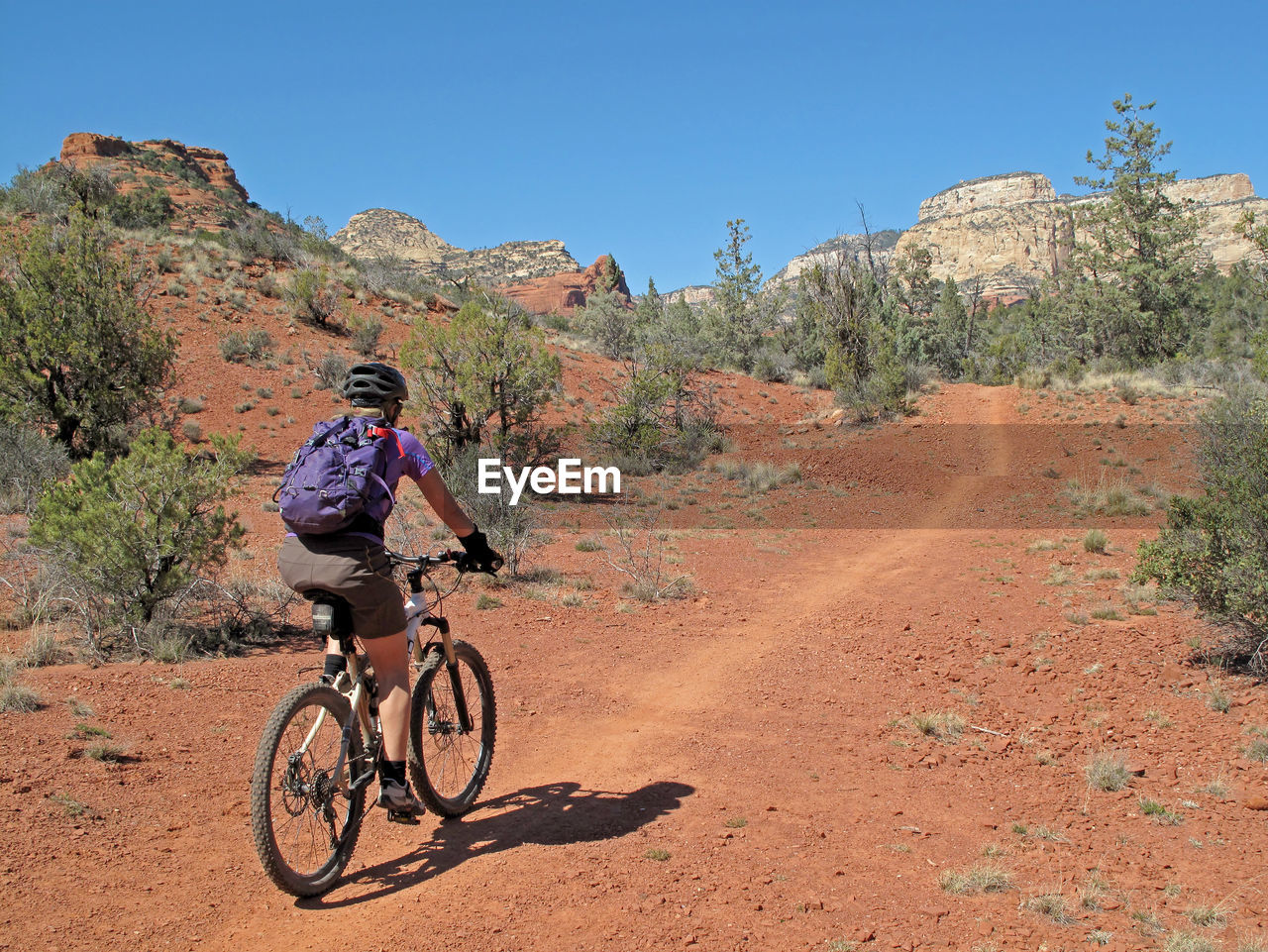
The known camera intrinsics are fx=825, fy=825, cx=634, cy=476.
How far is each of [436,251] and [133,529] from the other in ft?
310

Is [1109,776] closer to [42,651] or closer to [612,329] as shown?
[42,651]

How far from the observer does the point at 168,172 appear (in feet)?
154

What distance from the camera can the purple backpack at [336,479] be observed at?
2900 millimetres

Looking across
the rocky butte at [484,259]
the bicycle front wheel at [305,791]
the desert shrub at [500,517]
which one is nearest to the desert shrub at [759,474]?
the desert shrub at [500,517]

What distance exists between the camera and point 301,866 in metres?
3.05

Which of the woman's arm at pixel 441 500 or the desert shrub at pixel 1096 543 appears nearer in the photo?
the woman's arm at pixel 441 500

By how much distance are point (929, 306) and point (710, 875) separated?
43.4 meters

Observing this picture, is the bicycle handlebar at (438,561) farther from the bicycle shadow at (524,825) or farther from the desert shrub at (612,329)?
the desert shrub at (612,329)

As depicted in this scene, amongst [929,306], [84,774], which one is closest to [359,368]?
[84,774]

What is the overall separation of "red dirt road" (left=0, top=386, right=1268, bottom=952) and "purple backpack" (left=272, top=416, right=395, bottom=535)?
4.73 feet

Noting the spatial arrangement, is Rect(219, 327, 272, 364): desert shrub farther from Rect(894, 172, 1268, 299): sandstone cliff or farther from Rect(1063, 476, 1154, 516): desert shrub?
Rect(894, 172, 1268, 299): sandstone cliff

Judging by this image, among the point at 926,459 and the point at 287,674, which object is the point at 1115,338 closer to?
the point at 926,459

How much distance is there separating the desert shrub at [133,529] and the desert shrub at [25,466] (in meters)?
4.34

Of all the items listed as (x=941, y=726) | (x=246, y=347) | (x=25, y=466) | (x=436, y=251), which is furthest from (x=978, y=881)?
(x=436, y=251)
